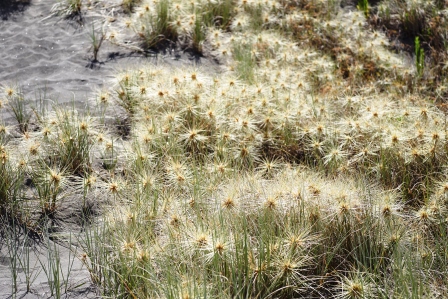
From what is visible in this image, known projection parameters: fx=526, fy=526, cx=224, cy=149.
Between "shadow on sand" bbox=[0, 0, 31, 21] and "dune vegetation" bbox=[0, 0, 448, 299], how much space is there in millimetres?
1373

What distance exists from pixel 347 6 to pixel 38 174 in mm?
5623

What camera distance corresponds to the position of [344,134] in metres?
4.89

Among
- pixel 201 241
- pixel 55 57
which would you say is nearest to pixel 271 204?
pixel 201 241

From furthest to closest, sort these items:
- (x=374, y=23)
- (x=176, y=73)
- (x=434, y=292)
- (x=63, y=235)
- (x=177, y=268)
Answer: (x=374, y=23), (x=176, y=73), (x=63, y=235), (x=177, y=268), (x=434, y=292)

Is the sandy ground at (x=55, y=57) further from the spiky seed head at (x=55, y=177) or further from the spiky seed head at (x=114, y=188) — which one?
the spiky seed head at (x=114, y=188)

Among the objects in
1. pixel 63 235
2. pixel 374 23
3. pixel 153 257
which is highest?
pixel 374 23

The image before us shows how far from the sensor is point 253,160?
4547mm

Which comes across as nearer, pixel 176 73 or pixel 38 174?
pixel 38 174

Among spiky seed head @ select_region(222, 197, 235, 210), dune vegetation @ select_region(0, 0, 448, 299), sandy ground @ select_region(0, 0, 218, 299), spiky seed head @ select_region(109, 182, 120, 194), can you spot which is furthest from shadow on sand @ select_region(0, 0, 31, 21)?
spiky seed head @ select_region(222, 197, 235, 210)

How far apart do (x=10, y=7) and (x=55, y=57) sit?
1.47 meters

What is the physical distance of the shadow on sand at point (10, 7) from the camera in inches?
274

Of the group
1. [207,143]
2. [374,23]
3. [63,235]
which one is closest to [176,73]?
[207,143]

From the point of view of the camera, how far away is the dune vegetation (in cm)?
318

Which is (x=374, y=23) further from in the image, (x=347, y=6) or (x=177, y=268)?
(x=177, y=268)
